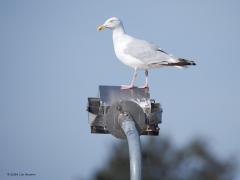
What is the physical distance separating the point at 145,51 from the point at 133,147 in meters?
4.13

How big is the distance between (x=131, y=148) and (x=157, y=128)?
0.89 m

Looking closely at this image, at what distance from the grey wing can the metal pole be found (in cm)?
336

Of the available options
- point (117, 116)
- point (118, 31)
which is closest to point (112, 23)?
point (118, 31)

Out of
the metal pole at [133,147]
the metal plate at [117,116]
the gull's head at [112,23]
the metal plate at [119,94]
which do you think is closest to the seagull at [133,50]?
the gull's head at [112,23]

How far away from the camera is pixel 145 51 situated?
7.76 metres

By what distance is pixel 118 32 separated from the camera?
7.93 metres

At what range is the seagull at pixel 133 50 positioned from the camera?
7.62 m

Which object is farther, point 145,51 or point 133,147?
point 145,51

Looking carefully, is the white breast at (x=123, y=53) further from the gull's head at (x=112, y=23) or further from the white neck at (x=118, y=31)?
the gull's head at (x=112, y=23)

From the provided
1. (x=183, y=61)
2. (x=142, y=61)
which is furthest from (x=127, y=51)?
(x=183, y=61)

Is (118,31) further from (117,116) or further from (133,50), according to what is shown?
(117,116)

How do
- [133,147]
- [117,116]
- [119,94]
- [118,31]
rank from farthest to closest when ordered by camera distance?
[118,31], [119,94], [117,116], [133,147]

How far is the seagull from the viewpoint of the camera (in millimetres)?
7625

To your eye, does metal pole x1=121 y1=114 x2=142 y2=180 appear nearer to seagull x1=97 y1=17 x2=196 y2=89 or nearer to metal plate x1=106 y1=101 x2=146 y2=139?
metal plate x1=106 y1=101 x2=146 y2=139
